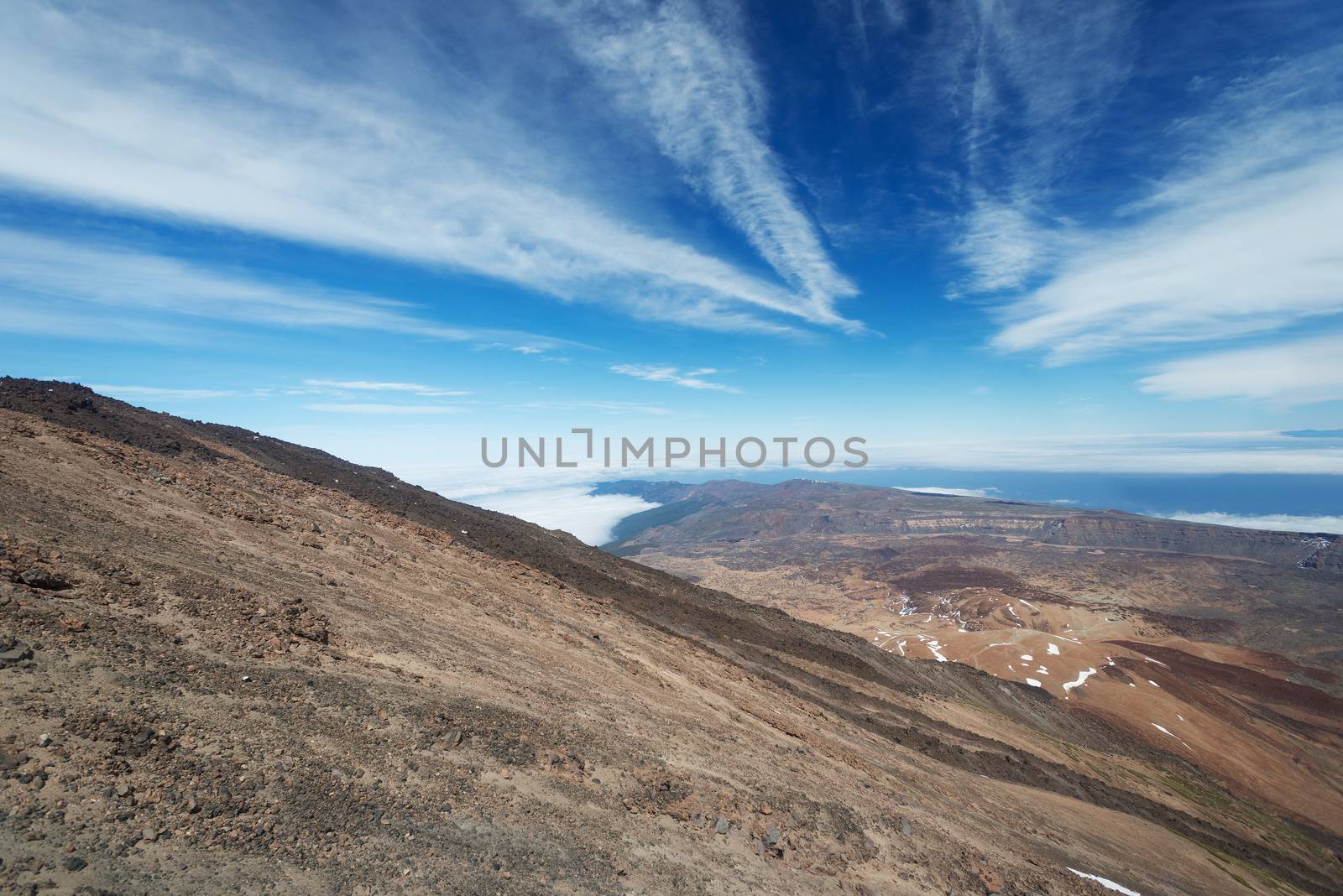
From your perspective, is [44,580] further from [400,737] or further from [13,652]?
[400,737]

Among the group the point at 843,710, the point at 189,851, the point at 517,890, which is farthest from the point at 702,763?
the point at 843,710

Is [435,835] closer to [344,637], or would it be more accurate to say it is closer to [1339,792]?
[344,637]

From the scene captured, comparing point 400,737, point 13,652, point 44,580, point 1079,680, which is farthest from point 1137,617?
point 44,580

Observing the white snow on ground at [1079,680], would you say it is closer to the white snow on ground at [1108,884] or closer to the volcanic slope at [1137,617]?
the volcanic slope at [1137,617]

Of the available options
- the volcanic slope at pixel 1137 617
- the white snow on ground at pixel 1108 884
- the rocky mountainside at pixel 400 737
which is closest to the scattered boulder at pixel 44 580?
the rocky mountainside at pixel 400 737

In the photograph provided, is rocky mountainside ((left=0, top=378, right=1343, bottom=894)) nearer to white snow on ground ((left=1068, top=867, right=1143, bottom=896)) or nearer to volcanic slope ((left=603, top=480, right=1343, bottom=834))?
white snow on ground ((left=1068, top=867, right=1143, bottom=896))
